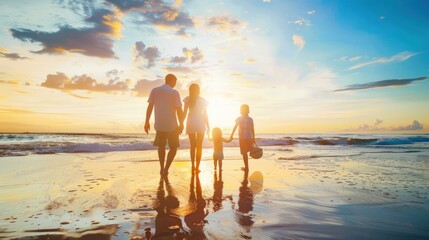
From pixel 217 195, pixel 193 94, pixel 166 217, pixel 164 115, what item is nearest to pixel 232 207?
pixel 217 195

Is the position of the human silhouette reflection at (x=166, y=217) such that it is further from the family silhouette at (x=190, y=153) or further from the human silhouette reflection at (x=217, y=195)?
the human silhouette reflection at (x=217, y=195)

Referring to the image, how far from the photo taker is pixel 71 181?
6273 mm

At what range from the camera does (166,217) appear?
339 cm

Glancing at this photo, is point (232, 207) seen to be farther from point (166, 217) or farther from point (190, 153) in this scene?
point (190, 153)

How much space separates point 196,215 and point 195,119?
450 cm

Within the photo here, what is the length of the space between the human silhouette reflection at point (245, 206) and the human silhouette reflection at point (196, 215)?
47 cm

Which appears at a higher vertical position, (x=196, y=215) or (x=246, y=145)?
(x=246, y=145)

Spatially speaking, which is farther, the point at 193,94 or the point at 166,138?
the point at 193,94

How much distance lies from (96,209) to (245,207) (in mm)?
2192

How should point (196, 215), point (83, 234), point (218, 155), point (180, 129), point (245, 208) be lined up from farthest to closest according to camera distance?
1. point (218, 155)
2. point (180, 129)
3. point (245, 208)
4. point (196, 215)
5. point (83, 234)

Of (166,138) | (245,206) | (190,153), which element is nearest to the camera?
(245,206)

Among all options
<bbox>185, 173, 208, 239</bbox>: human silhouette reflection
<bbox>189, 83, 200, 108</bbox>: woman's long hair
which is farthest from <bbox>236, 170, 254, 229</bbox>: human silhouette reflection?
<bbox>189, 83, 200, 108</bbox>: woman's long hair

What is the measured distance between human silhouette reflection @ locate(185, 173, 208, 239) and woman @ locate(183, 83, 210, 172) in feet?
8.82

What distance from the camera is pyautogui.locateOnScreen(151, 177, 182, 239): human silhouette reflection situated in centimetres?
278
